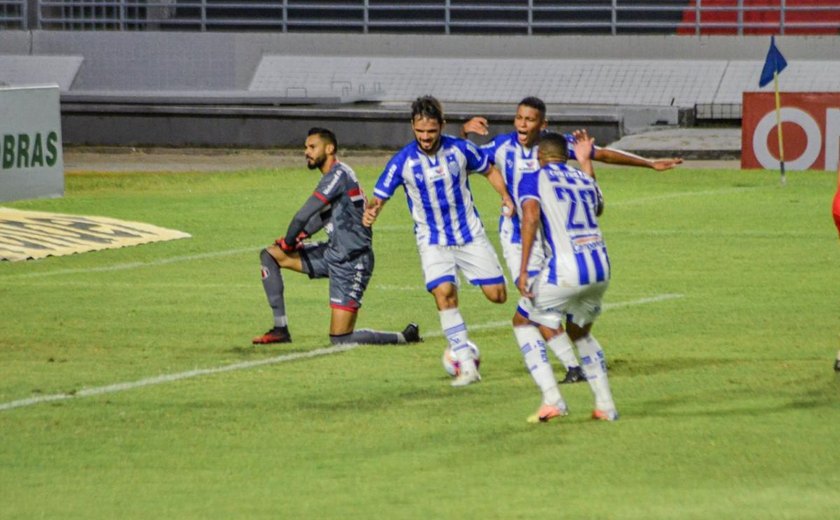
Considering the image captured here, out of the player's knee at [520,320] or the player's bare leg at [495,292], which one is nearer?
the player's knee at [520,320]

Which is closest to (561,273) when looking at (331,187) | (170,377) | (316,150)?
(170,377)

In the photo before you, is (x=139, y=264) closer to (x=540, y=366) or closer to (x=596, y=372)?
(x=540, y=366)

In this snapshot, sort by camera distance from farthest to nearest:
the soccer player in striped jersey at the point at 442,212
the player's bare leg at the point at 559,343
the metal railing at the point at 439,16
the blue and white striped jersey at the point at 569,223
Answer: the metal railing at the point at 439,16 < the soccer player in striped jersey at the point at 442,212 < the player's bare leg at the point at 559,343 < the blue and white striped jersey at the point at 569,223

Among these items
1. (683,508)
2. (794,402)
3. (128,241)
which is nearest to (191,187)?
(128,241)

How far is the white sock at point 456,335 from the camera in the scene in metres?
11.7

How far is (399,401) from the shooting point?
11047 mm

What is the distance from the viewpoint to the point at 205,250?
20.6m

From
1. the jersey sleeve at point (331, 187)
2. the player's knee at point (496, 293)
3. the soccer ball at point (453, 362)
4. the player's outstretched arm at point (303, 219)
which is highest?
the jersey sleeve at point (331, 187)

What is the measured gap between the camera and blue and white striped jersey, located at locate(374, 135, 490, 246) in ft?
39.7

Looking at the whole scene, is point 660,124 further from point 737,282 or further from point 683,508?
point 683,508

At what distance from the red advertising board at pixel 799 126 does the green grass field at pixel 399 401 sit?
412 inches

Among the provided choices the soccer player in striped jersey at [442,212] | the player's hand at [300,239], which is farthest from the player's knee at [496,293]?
the player's hand at [300,239]

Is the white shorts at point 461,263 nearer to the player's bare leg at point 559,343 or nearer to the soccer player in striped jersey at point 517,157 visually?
the soccer player in striped jersey at point 517,157

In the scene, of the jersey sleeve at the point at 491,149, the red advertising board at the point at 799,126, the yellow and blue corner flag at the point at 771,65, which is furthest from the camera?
the red advertising board at the point at 799,126
